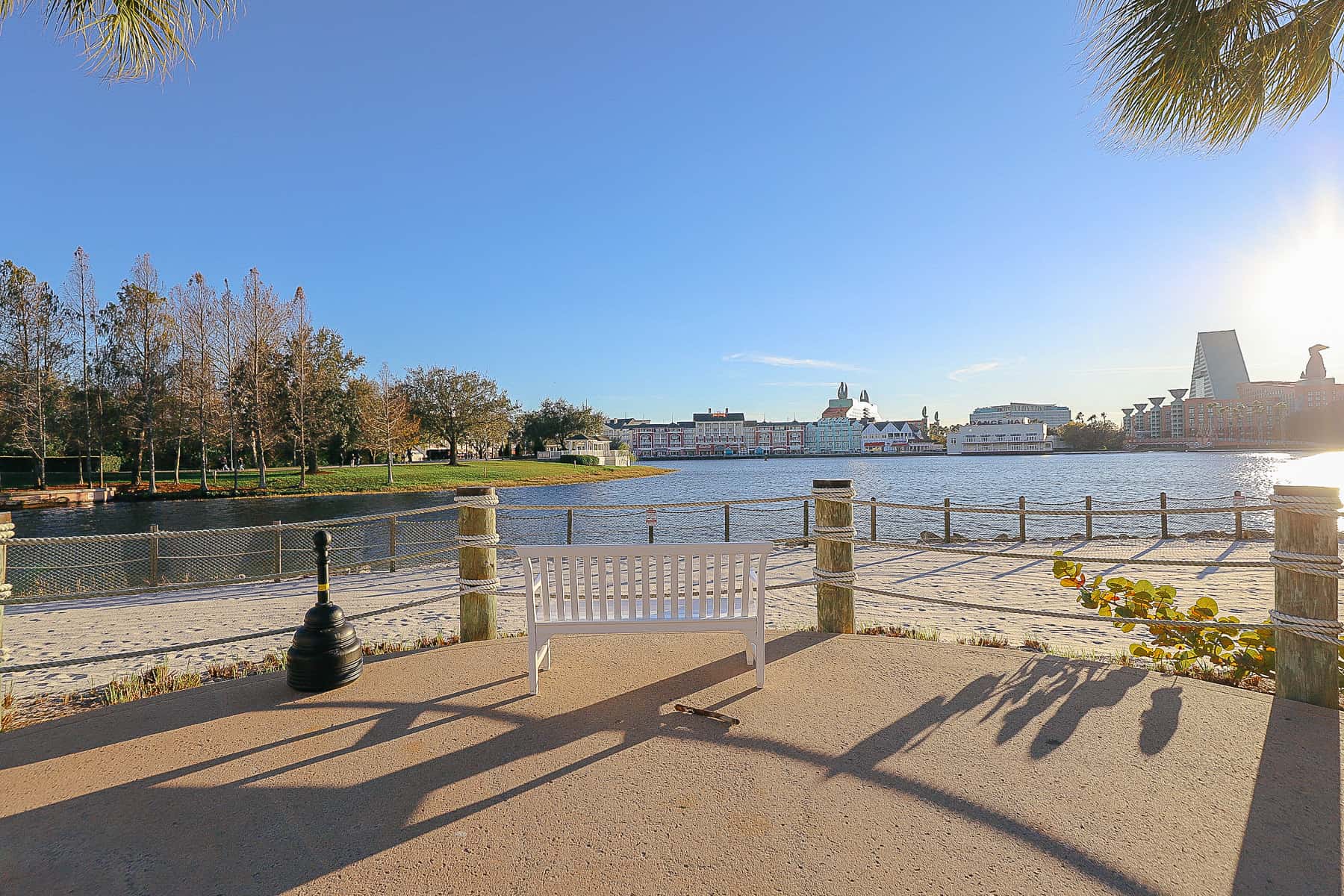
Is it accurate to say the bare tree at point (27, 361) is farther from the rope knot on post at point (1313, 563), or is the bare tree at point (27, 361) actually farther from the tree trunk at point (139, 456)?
the rope knot on post at point (1313, 563)

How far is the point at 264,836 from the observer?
2.41 m

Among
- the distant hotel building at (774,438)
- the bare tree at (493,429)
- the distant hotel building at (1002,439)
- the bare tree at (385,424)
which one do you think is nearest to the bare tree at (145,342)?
the bare tree at (385,424)

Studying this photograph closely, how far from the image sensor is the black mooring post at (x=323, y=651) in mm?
3855

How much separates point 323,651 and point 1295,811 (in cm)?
474

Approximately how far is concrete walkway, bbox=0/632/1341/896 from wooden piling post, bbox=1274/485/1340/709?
0.21m

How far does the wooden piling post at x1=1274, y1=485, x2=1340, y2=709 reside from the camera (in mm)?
3461

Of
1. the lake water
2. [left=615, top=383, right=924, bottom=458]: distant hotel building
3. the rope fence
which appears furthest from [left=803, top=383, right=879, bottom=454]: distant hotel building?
the rope fence

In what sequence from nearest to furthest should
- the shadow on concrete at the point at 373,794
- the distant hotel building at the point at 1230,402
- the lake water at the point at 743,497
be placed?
the shadow on concrete at the point at 373,794, the lake water at the point at 743,497, the distant hotel building at the point at 1230,402

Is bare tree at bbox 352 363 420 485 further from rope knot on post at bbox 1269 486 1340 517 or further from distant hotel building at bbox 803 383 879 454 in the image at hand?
distant hotel building at bbox 803 383 879 454

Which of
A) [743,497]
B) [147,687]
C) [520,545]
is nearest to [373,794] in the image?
[520,545]

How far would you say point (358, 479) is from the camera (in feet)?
148

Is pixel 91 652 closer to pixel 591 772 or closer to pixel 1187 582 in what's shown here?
pixel 591 772

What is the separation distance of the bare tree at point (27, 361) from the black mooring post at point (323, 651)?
4823cm

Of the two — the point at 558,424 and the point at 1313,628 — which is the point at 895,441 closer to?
the point at 558,424
